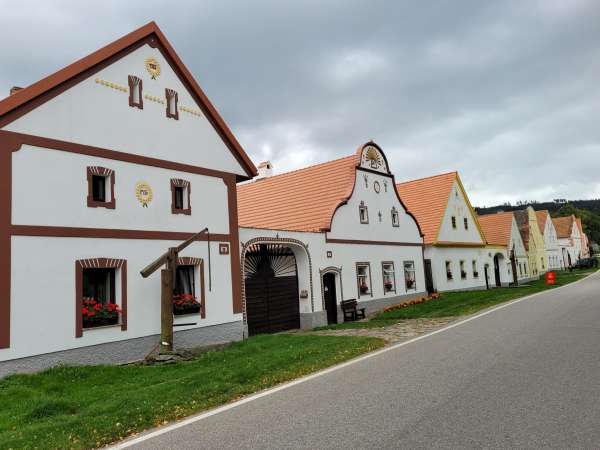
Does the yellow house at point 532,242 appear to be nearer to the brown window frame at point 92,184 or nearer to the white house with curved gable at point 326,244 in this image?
the white house with curved gable at point 326,244

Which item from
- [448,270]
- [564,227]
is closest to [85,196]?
[448,270]

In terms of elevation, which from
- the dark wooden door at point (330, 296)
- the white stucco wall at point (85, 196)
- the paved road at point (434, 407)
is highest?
the white stucco wall at point (85, 196)

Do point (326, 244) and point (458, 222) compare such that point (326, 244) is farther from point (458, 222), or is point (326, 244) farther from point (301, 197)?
point (458, 222)

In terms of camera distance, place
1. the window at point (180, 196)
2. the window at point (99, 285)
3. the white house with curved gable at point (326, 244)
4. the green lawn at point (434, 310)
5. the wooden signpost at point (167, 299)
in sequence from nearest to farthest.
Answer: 1. the window at point (99, 285)
2. the wooden signpost at point (167, 299)
3. the window at point (180, 196)
4. the white house with curved gable at point (326, 244)
5. the green lawn at point (434, 310)

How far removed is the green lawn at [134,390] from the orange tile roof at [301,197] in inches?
378

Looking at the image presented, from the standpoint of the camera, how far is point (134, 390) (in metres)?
8.27

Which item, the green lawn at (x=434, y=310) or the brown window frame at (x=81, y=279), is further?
the green lawn at (x=434, y=310)

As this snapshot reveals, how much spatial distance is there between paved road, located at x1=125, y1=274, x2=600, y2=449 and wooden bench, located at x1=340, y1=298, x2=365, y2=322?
32.9 feet

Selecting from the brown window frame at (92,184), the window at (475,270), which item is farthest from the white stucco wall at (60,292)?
the window at (475,270)

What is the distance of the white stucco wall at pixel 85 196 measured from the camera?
10.7m

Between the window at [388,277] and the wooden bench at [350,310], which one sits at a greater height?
the window at [388,277]

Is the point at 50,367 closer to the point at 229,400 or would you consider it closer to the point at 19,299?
the point at 19,299

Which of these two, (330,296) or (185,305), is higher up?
(185,305)

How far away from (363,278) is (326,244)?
10.9 ft
